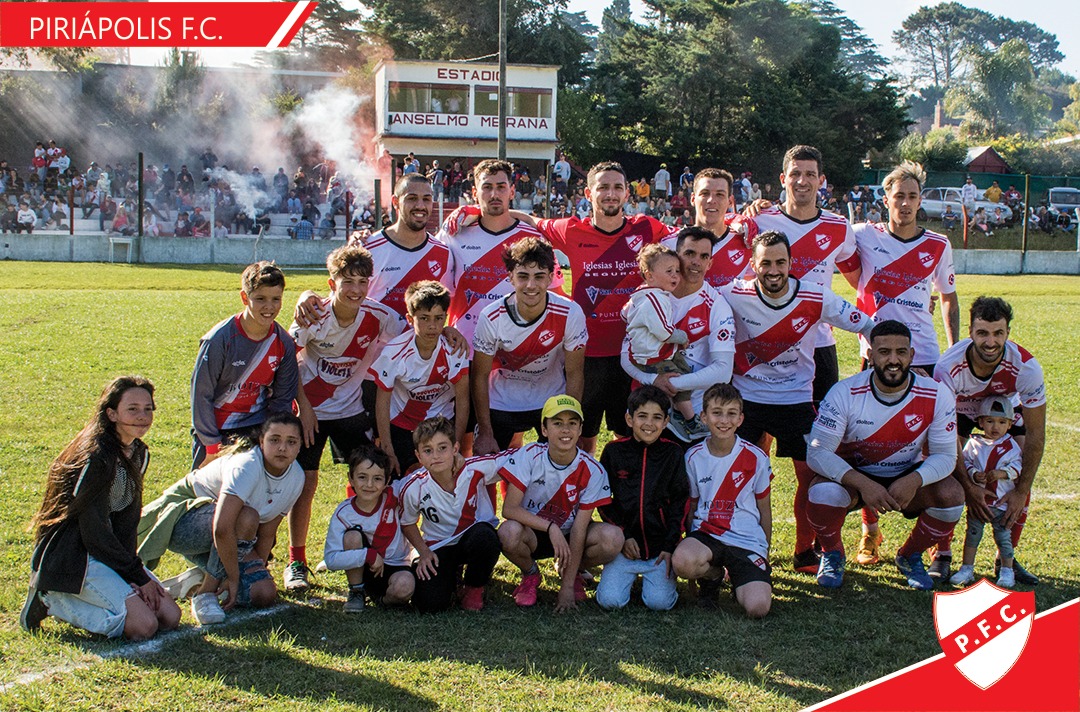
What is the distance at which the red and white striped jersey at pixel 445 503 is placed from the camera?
5.14 metres

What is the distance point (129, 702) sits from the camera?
3.88m

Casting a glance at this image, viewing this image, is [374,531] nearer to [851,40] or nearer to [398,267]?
[398,267]

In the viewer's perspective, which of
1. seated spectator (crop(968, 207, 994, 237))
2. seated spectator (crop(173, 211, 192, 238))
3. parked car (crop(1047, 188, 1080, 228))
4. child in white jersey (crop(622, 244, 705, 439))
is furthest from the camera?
parked car (crop(1047, 188, 1080, 228))

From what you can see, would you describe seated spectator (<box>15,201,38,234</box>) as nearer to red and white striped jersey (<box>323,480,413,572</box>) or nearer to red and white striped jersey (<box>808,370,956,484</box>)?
red and white striped jersey (<box>323,480,413,572</box>)

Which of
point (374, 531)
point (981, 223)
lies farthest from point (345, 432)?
point (981, 223)

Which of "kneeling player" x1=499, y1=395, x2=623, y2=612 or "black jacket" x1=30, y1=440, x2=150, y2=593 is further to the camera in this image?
"kneeling player" x1=499, y1=395, x2=623, y2=612

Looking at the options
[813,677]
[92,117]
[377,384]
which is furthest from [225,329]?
[92,117]

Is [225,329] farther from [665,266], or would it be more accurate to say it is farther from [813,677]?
[813,677]

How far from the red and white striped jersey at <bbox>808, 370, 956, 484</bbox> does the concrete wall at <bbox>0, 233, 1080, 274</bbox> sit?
818 inches

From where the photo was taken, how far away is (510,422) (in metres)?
5.93

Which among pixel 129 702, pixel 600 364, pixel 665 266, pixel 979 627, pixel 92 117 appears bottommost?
pixel 129 702

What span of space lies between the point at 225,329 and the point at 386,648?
1.89m

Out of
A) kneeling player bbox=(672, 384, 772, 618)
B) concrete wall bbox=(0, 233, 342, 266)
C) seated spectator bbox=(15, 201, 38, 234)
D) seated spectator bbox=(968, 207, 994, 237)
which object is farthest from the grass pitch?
seated spectator bbox=(968, 207, 994, 237)

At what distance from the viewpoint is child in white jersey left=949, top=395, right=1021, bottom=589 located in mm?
5465
